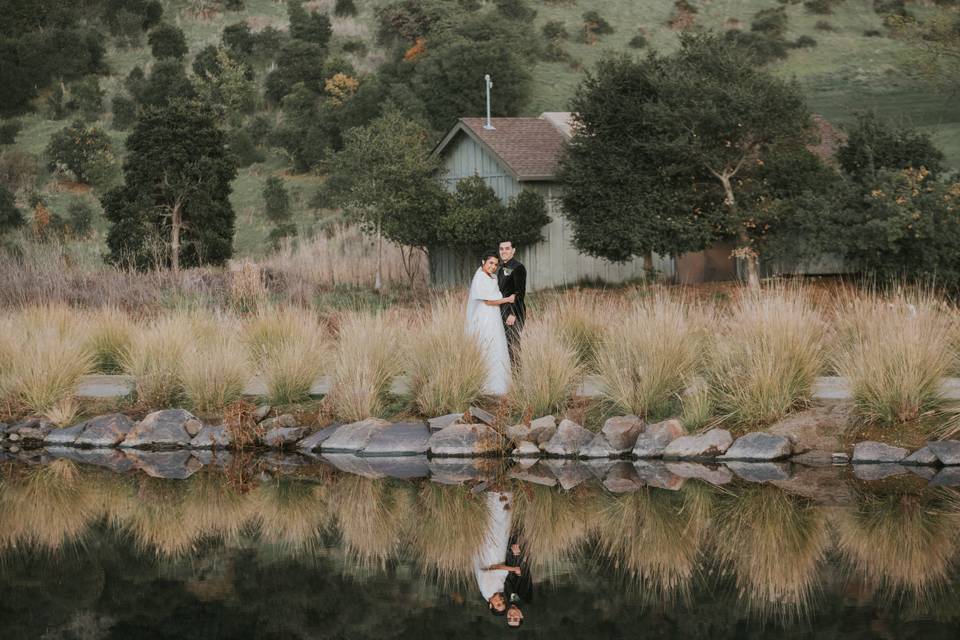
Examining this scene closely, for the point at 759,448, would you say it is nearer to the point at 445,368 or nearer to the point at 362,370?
the point at 445,368

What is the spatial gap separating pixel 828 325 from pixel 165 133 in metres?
21.5

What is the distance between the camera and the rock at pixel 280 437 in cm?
1305

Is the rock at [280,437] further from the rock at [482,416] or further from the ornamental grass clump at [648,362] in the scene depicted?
the ornamental grass clump at [648,362]

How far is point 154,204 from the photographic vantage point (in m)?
32.0

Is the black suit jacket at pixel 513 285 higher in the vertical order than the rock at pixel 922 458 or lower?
higher

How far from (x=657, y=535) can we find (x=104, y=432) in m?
6.82

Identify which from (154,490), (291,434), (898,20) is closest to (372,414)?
(291,434)

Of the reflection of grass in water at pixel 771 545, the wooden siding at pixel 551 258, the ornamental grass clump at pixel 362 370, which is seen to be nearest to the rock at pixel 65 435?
the ornamental grass clump at pixel 362 370

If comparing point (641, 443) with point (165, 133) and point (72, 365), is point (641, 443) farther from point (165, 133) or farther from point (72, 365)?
point (165, 133)

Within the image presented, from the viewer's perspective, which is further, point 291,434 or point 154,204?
point 154,204

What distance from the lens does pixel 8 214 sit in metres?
45.1

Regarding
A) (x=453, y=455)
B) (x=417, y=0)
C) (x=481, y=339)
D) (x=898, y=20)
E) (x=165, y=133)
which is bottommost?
(x=453, y=455)

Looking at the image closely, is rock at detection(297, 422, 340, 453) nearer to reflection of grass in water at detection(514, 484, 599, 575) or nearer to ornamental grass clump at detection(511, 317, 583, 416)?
ornamental grass clump at detection(511, 317, 583, 416)

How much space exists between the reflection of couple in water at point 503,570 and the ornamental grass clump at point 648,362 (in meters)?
3.29
